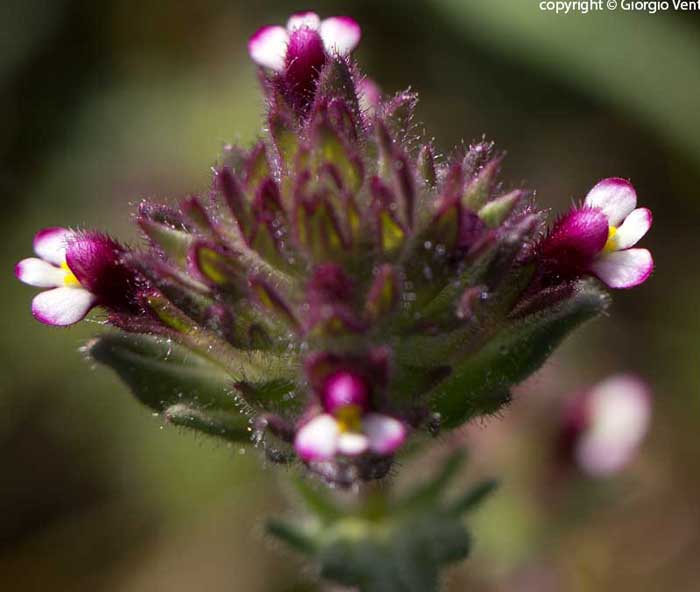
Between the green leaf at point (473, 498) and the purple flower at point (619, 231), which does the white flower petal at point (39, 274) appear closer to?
the purple flower at point (619, 231)

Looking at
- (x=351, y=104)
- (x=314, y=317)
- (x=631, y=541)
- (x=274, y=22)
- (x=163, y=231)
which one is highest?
(x=274, y=22)

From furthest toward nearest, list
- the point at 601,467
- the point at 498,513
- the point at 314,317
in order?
the point at 498,513 → the point at 601,467 → the point at 314,317

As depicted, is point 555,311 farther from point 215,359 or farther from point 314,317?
point 215,359

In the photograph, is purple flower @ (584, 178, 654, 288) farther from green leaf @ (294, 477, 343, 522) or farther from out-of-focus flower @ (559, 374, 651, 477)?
out-of-focus flower @ (559, 374, 651, 477)

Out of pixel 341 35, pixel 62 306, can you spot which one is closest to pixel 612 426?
pixel 341 35

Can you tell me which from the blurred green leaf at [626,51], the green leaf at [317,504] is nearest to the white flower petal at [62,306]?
the green leaf at [317,504]

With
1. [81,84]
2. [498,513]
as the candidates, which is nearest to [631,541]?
[498,513]

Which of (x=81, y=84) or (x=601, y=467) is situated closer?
(x=601, y=467)
